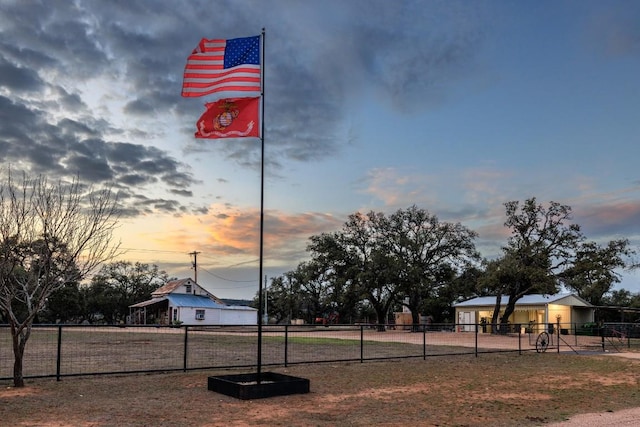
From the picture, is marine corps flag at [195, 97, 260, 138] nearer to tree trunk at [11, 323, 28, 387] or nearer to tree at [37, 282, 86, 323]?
tree trunk at [11, 323, 28, 387]

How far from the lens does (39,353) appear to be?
20125 millimetres

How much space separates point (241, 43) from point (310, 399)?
278 inches

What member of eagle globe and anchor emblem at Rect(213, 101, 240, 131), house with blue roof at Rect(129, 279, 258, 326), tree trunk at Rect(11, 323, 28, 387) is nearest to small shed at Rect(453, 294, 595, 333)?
house with blue roof at Rect(129, 279, 258, 326)

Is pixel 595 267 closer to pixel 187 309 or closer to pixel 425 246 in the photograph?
pixel 425 246

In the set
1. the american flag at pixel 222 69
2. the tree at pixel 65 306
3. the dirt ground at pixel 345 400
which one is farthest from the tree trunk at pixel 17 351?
the tree at pixel 65 306

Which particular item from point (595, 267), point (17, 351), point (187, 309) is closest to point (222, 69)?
point (17, 351)

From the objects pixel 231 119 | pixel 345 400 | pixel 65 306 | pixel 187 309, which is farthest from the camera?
pixel 65 306

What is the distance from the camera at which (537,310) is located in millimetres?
49594

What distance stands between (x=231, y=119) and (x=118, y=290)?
7006 centimetres

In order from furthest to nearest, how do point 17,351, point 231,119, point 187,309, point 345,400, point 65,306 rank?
point 65,306 < point 187,309 < point 231,119 < point 17,351 < point 345,400

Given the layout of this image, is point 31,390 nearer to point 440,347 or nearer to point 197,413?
point 197,413

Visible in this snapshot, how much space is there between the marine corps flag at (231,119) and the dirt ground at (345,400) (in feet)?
16.4

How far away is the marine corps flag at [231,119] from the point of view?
36.5ft

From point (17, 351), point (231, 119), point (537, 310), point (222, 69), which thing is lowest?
point (537, 310)
